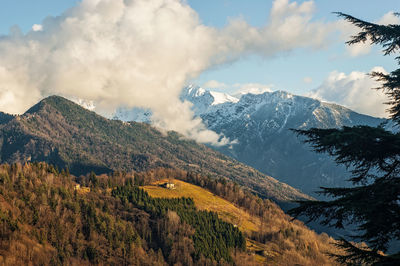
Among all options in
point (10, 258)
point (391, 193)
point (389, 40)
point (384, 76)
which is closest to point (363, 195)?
point (391, 193)

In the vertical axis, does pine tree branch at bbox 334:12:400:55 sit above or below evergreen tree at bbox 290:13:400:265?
above

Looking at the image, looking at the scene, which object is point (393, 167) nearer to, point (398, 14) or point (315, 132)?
point (315, 132)

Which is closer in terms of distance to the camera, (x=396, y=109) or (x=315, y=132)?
(x=315, y=132)

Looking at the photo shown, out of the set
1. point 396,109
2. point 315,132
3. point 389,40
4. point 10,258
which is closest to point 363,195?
point 315,132

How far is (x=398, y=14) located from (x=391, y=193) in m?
18.2

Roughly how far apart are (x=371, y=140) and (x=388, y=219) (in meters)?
4.53

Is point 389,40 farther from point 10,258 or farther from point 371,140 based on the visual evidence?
point 10,258

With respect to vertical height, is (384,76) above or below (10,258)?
above

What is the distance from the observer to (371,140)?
2047 centimetres

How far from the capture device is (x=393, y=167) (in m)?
22.3

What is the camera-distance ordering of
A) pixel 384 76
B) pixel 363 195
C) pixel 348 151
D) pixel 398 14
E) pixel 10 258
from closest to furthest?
pixel 363 195
pixel 348 151
pixel 384 76
pixel 398 14
pixel 10 258

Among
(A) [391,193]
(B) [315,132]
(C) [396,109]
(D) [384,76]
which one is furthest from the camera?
(D) [384,76]

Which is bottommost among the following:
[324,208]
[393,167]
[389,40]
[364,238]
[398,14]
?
[364,238]

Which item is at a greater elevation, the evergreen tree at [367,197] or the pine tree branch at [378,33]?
the pine tree branch at [378,33]
